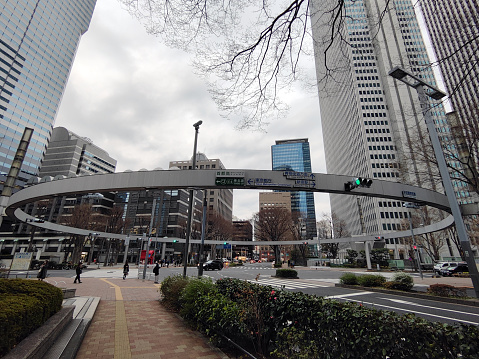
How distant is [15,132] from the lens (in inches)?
2906

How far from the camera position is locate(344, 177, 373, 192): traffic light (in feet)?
36.4

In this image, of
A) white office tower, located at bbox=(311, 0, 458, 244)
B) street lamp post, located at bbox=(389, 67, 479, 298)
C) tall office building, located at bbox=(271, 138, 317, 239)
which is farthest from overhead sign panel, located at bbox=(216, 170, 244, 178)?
tall office building, located at bbox=(271, 138, 317, 239)

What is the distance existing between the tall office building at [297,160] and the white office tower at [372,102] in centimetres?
2150

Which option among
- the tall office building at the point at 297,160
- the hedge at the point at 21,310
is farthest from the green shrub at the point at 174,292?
the tall office building at the point at 297,160

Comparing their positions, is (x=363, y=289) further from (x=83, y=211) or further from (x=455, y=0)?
(x=83, y=211)

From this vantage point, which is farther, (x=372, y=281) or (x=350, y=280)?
(x=350, y=280)

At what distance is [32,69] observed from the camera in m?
80.6

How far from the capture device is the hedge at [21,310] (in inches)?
120

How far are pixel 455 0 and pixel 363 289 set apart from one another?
52.9ft

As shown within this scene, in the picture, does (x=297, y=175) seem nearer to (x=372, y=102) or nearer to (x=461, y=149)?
(x=461, y=149)

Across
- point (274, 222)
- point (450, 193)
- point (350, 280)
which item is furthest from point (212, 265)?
point (450, 193)

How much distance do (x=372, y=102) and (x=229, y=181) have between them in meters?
95.6

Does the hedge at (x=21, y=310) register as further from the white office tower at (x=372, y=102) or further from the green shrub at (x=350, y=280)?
the green shrub at (x=350, y=280)

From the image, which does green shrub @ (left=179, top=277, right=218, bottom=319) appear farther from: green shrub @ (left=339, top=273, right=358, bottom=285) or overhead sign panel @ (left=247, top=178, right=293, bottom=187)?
green shrub @ (left=339, top=273, right=358, bottom=285)
